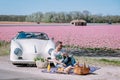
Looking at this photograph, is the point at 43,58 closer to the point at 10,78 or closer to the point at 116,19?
the point at 10,78

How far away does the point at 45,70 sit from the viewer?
1321cm

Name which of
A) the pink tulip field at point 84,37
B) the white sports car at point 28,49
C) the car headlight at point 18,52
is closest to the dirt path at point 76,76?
the white sports car at point 28,49

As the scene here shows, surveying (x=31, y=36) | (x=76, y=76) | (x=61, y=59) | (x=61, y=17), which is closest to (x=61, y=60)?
(x=61, y=59)

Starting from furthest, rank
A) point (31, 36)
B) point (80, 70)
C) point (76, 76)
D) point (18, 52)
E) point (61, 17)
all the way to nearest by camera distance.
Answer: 1. point (61, 17)
2. point (31, 36)
3. point (18, 52)
4. point (80, 70)
5. point (76, 76)

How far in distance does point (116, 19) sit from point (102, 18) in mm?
5721

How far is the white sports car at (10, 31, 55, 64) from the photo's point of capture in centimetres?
1392

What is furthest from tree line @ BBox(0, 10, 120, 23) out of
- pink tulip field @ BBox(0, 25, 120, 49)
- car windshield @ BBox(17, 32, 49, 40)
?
car windshield @ BBox(17, 32, 49, 40)

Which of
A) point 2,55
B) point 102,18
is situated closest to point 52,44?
point 2,55

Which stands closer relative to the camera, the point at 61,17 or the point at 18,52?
the point at 18,52

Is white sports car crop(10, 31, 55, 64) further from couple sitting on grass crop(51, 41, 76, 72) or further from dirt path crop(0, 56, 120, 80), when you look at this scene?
couple sitting on grass crop(51, 41, 76, 72)

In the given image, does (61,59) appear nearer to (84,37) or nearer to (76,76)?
(76,76)

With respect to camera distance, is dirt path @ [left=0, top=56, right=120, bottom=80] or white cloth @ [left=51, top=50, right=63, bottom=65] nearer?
dirt path @ [left=0, top=56, right=120, bottom=80]

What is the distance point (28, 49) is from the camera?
14.1 m

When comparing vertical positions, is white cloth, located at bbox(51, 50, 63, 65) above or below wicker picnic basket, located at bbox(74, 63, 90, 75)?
above
